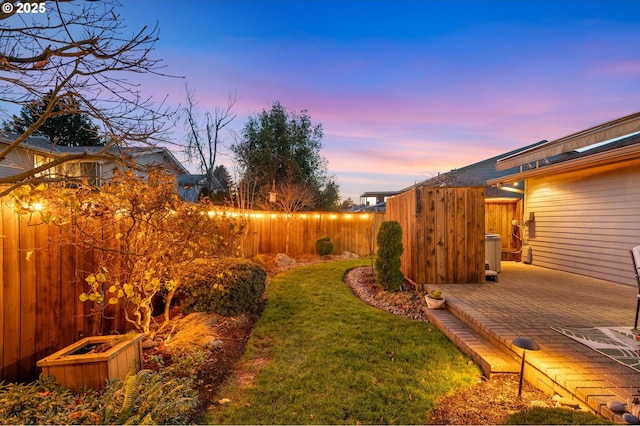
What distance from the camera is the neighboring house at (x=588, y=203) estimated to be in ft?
19.0

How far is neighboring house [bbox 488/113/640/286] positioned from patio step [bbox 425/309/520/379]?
4618 mm

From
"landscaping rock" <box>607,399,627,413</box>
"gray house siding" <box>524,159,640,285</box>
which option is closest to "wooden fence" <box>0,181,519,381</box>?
"gray house siding" <box>524,159,640,285</box>

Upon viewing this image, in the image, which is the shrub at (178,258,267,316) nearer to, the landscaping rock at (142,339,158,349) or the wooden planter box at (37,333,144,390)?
the landscaping rock at (142,339,158,349)

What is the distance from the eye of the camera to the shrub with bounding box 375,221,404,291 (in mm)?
5844

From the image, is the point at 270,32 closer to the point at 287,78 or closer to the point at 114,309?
the point at 287,78

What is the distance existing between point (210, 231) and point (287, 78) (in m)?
6.56

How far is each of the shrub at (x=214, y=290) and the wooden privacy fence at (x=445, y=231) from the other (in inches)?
138

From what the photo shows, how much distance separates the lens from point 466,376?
2994 millimetres

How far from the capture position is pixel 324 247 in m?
11.4

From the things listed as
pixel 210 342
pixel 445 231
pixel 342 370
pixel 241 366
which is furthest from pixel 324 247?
pixel 342 370

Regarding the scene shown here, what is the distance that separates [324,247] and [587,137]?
27.1 feet

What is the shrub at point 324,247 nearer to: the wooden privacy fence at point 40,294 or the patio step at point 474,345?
the patio step at point 474,345

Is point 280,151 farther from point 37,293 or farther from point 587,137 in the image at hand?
point 37,293

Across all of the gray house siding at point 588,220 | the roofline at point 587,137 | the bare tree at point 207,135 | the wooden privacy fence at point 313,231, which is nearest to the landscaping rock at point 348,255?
the wooden privacy fence at point 313,231
